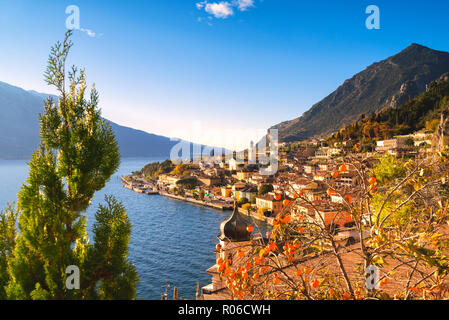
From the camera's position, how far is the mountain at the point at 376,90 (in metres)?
109

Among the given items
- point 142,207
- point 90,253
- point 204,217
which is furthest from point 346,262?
point 142,207

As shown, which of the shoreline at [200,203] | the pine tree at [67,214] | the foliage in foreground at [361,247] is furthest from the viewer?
the shoreline at [200,203]

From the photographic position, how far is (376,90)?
12400 centimetres

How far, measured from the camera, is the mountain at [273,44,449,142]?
109 metres

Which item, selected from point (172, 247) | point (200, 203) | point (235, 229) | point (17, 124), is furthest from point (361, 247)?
point (17, 124)

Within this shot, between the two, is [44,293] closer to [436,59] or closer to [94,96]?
[94,96]

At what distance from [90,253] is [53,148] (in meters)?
1.44

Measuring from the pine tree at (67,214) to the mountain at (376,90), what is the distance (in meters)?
109

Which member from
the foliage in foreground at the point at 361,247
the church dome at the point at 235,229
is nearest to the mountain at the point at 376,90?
the church dome at the point at 235,229

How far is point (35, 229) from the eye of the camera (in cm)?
338

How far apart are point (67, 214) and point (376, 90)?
141 m

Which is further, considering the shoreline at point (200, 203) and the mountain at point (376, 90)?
the mountain at point (376, 90)

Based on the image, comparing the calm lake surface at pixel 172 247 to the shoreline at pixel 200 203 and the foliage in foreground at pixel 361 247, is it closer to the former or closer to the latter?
the shoreline at pixel 200 203
